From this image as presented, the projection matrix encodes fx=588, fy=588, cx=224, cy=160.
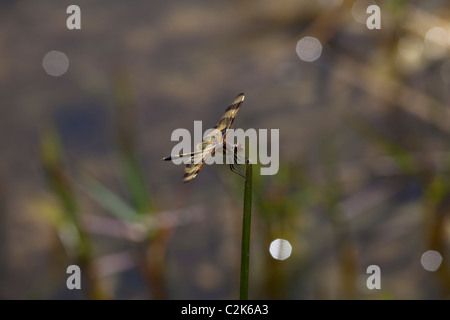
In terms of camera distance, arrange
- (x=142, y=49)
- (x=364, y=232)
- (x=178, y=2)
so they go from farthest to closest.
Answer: (x=178, y=2) < (x=142, y=49) < (x=364, y=232)

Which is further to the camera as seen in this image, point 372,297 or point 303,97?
point 303,97

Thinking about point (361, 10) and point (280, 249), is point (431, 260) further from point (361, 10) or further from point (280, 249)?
point (361, 10)

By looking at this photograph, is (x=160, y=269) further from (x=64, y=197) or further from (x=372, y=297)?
(x=372, y=297)

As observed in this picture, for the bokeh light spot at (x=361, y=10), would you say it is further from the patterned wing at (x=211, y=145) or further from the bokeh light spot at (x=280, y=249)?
the patterned wing at (x=211, y=145)

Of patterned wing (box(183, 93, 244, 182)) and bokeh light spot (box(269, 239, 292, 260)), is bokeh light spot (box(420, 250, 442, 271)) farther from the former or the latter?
patterned wing (box(183, 93, 244, 182))

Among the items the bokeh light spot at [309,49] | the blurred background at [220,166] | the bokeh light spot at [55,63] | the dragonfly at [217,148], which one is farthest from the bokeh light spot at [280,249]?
the bokeh light spot at [55,63]

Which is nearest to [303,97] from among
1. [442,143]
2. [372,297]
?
[442,143]
